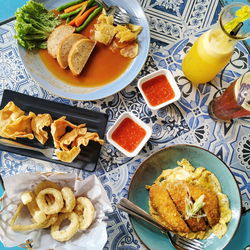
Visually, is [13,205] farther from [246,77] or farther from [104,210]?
[246,77]

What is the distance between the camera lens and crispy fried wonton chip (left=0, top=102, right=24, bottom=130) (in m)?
2.02

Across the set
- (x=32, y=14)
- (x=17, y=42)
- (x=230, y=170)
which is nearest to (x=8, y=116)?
(x=17, y=42)

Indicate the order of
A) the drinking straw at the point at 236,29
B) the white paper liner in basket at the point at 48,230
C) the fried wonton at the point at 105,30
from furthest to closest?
the fried wonton at the point at 105,30, the white paper liner in basket at the point at 48,230, the drinking straw at the point at 236,29

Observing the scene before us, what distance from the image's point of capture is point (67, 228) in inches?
75.7

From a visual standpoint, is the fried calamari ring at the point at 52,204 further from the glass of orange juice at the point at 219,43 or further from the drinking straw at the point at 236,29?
the drinking straw at the point at 236,29

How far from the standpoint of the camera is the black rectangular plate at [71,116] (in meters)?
2.10

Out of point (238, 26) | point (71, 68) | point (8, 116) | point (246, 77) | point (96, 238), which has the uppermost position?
point (238, 26)

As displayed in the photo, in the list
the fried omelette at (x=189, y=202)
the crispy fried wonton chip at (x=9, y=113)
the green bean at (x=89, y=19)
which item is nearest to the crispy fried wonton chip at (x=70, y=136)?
the crispy fried wonton chip at (x=9, y=113)

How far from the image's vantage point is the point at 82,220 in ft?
6.32

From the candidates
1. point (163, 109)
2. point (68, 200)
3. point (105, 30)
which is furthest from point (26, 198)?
point (105, 30)

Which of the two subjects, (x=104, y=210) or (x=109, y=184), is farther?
(x=109, y=184)

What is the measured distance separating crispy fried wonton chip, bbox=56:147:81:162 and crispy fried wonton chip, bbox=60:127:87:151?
4 cm

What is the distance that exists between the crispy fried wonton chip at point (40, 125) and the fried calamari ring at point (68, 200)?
31 centimetres

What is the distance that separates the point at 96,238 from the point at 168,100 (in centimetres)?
81
